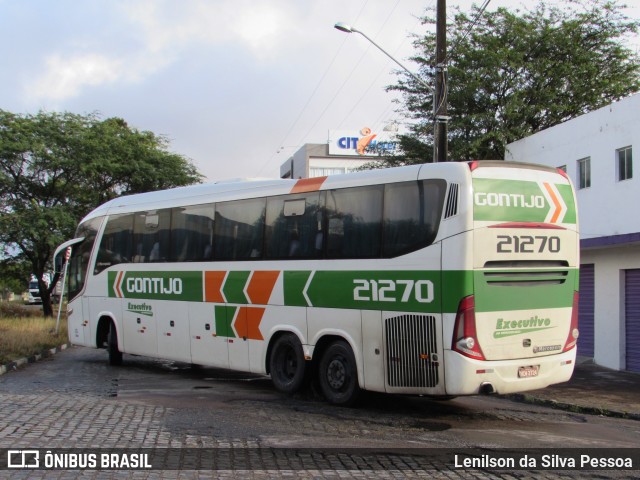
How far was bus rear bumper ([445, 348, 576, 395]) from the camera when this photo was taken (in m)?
8.70

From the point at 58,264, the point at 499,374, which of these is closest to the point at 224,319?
the point at 499,374

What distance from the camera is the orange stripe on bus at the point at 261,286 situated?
38.0 feet

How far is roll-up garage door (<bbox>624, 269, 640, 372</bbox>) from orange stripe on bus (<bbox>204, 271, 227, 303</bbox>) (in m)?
9.47

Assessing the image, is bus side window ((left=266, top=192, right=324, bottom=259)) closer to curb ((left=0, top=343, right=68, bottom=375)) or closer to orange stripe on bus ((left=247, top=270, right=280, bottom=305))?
orange stripe on bus ((left=247, top=270, right=280, bottom=305))

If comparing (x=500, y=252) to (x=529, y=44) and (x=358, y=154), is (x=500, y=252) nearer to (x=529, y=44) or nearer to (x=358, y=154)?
(x=529, y=44)

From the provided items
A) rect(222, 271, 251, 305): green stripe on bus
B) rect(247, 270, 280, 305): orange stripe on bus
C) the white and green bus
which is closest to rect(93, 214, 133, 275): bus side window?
the white and green bus

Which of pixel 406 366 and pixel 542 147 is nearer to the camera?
pixel 406 366

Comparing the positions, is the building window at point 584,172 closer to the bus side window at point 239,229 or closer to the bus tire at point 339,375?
the bus side window at point 239,229

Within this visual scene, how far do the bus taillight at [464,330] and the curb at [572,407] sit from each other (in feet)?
10.4

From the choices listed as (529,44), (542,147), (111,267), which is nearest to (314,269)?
(111,267)

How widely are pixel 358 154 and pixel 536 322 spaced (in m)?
68.3

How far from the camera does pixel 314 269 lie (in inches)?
423

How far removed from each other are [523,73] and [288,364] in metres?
19.5

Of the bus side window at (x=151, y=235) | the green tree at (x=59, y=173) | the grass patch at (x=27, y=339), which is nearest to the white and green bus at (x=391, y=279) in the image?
the bus side window at (x=151, y=235)
